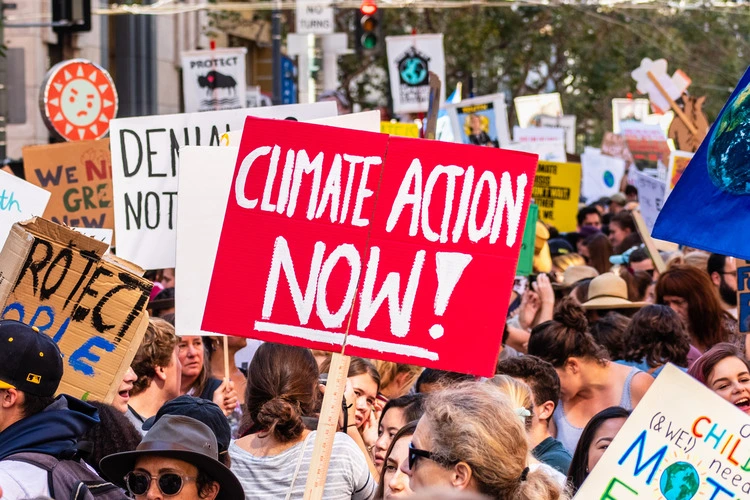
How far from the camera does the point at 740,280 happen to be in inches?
262

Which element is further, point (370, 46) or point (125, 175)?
point (370, 46)

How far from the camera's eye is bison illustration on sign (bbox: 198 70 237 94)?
15344 millimetres

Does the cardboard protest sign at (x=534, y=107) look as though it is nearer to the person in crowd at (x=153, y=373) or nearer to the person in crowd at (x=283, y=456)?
the person in crowd at (x=153, y=373)

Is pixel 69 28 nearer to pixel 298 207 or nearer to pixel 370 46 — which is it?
pixel 370 46

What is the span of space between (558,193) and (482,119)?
1234mm

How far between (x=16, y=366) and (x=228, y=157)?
1.99 meters

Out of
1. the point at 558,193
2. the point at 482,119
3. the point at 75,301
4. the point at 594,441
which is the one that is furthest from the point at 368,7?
the point at 594,441

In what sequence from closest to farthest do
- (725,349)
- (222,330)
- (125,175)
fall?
1. (222,330)
2. (725,349)
3. (125,175)

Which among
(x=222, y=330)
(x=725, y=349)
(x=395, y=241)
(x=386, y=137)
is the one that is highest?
(x=386, y=137)

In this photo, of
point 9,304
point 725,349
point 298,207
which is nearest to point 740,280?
point 725,349

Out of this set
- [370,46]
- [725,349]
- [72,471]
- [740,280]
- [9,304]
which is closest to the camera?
[72,471]

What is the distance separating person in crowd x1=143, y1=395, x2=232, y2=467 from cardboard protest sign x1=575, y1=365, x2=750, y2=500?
120 centimetres

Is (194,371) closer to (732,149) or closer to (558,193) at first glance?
(732,149)

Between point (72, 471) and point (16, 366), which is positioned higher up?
point (16, 366)
